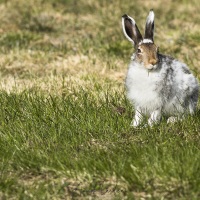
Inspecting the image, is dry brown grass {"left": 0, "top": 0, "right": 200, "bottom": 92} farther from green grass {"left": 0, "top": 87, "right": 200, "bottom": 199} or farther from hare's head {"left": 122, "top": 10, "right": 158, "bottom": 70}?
green grass {"left": 0, "top": 87, "right": 200, "bottom": 199}

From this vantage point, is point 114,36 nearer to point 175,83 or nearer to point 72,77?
point 72,77

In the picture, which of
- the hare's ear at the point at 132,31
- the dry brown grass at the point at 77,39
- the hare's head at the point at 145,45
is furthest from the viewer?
the dry brown grass at the point at 77,39

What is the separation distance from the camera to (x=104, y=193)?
5.46 metres

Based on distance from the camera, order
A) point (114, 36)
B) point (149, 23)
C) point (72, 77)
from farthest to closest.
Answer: point (114, 36) < point (72, 77) < point (149, 23)

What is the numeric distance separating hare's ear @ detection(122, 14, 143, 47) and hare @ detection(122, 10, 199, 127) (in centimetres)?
10

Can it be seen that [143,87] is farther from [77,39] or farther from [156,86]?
[77,39]

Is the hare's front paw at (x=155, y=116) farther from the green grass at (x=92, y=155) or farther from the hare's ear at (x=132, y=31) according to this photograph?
the hare's ear at (x=132, y=31)

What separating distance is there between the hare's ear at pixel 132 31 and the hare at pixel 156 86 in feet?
0.34

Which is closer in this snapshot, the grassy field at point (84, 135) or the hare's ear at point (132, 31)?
the grassy field at point (84, 135)

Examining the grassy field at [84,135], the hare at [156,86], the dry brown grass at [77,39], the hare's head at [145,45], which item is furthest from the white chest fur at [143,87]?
the dry brown grass at [77,39]

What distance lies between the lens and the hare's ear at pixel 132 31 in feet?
24.3

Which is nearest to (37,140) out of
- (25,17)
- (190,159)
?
(190,159)

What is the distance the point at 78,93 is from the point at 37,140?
224 cm

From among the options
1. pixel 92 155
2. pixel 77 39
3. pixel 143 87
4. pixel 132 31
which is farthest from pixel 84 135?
pixel 77 39
